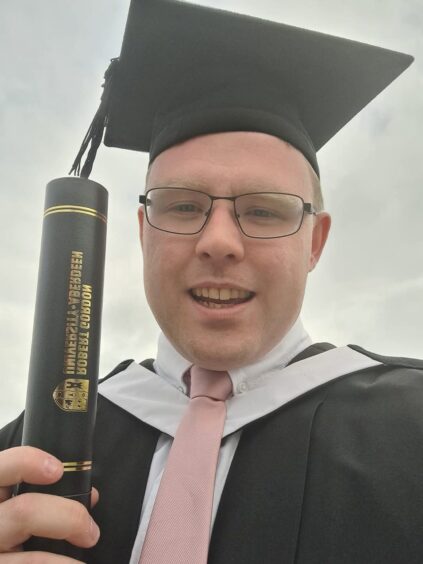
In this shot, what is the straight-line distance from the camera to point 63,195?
125cm

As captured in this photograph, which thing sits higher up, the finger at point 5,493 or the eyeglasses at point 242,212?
the eyeglasses at point 242,212

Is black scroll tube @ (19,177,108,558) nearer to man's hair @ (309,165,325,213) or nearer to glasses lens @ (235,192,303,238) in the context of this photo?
glasses lens @ (235,192,303,238)

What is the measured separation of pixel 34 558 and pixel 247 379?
89cm

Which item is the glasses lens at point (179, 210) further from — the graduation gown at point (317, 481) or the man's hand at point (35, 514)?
the man's hand at point (35, 514)

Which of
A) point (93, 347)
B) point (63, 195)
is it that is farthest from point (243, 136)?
point (93, 347)

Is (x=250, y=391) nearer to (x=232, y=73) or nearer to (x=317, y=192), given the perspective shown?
(x=317, y=192)

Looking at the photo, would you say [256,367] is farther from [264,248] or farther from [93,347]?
[93,347]

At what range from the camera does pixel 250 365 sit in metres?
1.70

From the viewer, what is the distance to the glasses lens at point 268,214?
1.66 metres

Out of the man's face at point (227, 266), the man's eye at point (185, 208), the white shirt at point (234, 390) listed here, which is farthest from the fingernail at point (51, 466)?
the man's eye at point (185, 208)

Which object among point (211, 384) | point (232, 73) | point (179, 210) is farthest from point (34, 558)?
point (232, 73)

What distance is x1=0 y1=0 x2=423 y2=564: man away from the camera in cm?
127

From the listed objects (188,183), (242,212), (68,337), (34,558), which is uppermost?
(188,183)

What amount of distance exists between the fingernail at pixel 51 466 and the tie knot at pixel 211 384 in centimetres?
64
